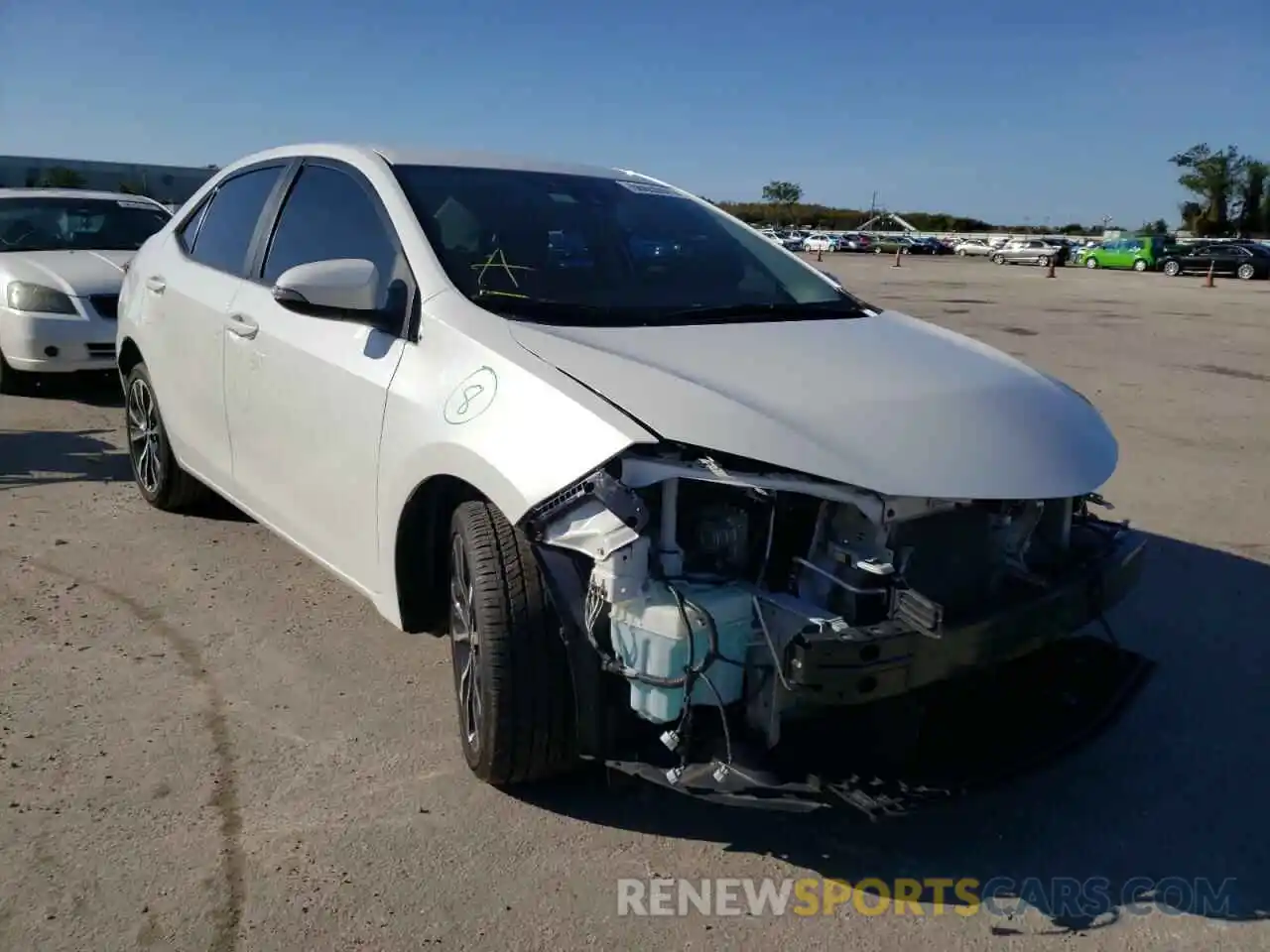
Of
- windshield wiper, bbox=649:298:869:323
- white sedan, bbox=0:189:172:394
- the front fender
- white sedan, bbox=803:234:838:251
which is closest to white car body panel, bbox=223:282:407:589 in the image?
the front fender

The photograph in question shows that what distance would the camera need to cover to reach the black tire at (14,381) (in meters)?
8.30

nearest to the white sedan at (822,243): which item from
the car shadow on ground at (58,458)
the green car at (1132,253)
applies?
the green car at (1132,253)

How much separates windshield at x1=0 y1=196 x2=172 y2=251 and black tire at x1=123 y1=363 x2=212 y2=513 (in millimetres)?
4246

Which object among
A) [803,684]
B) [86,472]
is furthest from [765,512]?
[86,472]

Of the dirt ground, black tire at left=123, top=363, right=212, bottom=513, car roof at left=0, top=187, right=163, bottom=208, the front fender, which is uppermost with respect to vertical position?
car roof at left=0, top=187, right=163, bottom=208

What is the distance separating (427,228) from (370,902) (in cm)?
200

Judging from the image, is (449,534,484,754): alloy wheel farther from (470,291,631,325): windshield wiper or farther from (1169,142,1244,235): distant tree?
(1169,142,1244,235): distant tree

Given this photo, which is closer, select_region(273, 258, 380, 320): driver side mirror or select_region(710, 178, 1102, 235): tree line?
select_region(273, 258, 380, 320): driver side mirror

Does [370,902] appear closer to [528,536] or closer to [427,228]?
[528,536]

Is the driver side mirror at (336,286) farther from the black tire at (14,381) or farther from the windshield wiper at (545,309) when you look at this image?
the black tire at (14,381)

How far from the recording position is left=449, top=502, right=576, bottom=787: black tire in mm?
2750

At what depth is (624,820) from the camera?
298 centimetres

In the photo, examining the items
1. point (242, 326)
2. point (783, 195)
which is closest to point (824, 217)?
Result: point (783, 195)

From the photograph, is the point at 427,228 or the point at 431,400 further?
Answer: the point at 427,228
